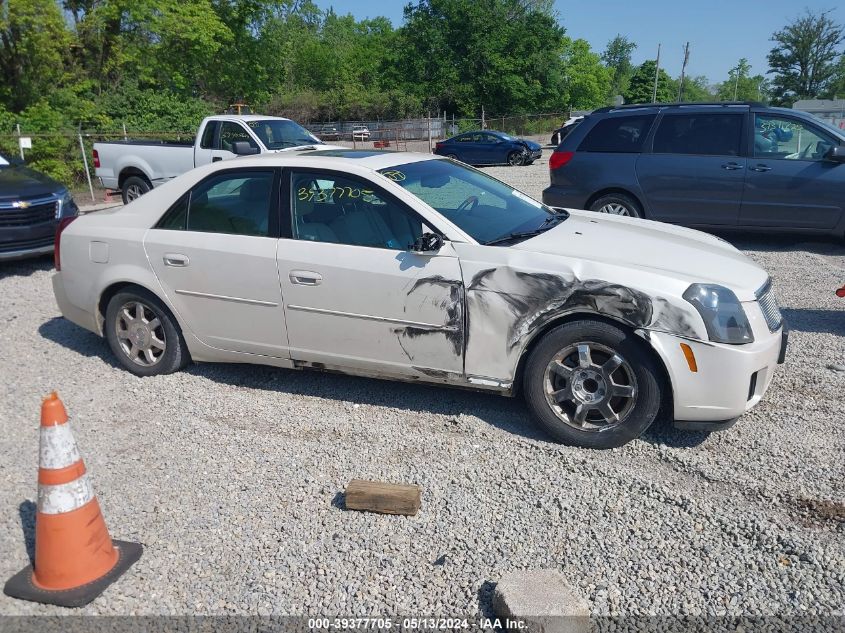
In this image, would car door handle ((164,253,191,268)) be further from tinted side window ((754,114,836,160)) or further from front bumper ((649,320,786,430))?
tinted side window ((754,114,836,160))

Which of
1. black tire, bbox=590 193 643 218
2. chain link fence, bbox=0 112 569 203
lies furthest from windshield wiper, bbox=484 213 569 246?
chain link fence, bbox=0 112 569 203

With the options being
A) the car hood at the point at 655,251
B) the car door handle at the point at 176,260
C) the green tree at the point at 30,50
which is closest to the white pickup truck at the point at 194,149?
the car door handle at the point at 176,260

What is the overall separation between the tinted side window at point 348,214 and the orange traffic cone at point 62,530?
200cm

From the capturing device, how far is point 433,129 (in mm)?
43656

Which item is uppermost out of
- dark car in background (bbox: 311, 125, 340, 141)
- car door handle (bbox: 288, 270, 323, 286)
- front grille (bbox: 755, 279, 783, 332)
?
dark car in background (bbox: 311, 125, 340, 141)

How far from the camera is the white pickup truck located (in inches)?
486

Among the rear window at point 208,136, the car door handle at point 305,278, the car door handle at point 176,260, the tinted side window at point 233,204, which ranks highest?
the rear window at point 208,136

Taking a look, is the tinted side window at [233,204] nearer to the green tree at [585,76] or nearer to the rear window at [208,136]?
the rear window at [208,136]

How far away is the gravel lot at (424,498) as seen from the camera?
9.66 ft

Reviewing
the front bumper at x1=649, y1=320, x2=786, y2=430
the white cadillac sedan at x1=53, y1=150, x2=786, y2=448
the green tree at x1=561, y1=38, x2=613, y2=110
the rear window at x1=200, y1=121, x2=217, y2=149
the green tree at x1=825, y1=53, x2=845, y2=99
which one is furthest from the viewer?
the green tree at x1=561, y1=38, x2=613, y2=110

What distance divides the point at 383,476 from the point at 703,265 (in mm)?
2192

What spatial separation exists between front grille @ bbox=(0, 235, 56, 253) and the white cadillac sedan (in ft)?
13.1

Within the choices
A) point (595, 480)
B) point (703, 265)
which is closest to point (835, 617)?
point (595, 480)

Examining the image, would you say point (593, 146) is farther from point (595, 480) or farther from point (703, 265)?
point (595, 480)
